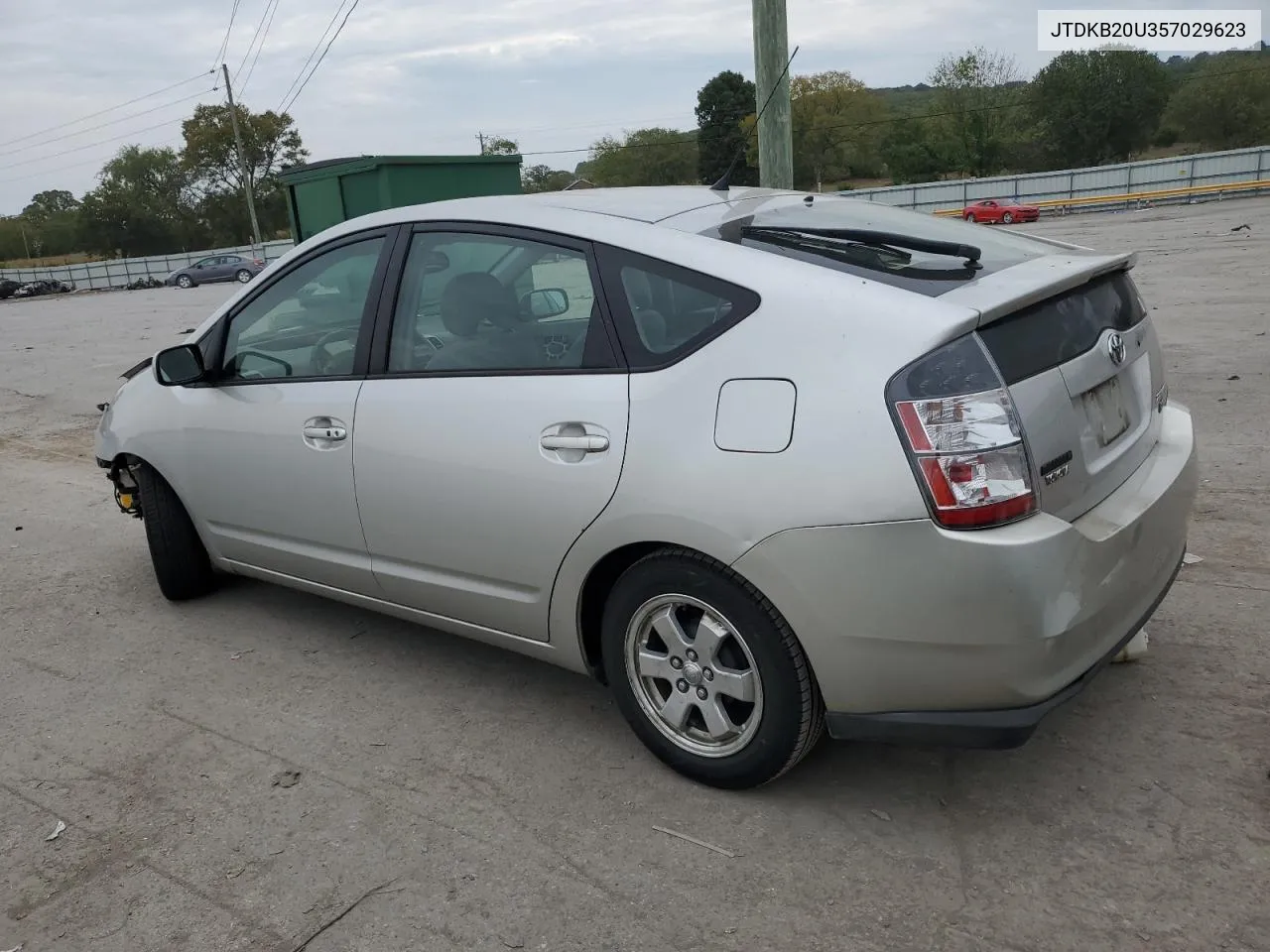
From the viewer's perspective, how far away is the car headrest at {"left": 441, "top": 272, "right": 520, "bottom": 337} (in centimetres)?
328

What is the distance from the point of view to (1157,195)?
37.8 m

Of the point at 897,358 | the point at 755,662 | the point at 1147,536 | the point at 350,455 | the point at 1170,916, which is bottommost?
the point at 1170,916

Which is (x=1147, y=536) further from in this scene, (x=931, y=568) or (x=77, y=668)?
(x=77, y=668)

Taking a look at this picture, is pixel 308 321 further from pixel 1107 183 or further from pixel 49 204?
pixel 49 204

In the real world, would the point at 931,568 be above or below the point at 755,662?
above

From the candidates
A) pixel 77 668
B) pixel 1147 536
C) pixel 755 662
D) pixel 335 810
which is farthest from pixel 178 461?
pixel 1147 536

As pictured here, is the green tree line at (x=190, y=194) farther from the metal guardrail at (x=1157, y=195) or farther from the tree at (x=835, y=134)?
the metal guardrail at (x=1157, y=195)

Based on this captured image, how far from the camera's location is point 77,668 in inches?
161

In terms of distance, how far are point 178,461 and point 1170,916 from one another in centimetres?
384

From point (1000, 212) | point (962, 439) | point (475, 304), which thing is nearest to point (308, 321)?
point (475, 304)

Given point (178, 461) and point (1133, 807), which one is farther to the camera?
point (178, 461)

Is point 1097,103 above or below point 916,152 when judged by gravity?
above

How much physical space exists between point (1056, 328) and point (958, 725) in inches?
41.0

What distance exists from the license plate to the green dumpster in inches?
327
